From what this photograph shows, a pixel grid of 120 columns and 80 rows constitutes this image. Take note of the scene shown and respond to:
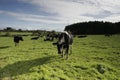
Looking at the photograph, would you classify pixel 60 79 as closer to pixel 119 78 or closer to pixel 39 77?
pixel 39 77

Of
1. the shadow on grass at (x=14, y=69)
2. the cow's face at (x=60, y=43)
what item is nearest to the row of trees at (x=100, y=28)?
the cow's face at (x=60, y=43)

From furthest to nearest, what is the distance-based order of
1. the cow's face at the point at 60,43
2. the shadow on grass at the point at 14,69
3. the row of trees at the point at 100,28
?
the row of trees at the point at 100,28, the cow's face at the point at 60,43, the shadow on grass at the point at 14,69

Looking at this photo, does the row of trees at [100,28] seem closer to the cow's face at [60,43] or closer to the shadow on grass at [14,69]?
the cow's face at [60,43]

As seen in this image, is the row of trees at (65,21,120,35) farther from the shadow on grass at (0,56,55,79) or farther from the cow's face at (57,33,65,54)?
the shadow on grass at (0,56,55,79)

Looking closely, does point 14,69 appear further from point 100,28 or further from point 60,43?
point 100,28

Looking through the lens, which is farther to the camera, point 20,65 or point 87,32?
point 87,32

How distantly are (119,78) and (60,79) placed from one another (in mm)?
5280

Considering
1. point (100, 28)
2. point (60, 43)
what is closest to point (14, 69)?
point (60, 43)

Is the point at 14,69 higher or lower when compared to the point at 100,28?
higher

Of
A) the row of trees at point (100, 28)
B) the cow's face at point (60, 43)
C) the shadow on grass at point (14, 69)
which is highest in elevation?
the cow's face at point (60, 43)

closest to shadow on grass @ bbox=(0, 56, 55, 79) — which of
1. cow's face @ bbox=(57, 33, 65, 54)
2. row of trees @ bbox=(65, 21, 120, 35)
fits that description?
cow's face @ bbox=(57, 33, 65, 54)

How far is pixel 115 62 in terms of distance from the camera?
20188 mm

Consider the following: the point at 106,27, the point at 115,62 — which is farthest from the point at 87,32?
the point at 115,62

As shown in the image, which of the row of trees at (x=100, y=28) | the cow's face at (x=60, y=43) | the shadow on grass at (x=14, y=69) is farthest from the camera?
→ the row of trees at (x=100, y=28)
